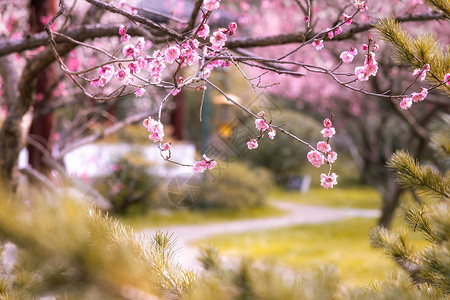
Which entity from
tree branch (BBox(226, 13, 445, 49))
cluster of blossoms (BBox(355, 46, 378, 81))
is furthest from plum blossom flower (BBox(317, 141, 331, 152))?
tree branch (BBox(226, 13, 445, 49))

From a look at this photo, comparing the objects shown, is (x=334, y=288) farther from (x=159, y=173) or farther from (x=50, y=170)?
(x=159, y=173)

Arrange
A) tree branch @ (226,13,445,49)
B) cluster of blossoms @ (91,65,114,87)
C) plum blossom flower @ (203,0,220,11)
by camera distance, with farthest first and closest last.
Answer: tree branch @ (226,13,445,49) → cluster of blossoms @ (91,65,114,87) → plum blossom flower @ (203,0,220,11)

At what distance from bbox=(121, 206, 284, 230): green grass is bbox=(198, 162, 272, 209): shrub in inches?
9.2

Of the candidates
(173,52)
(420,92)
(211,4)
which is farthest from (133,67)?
(420,92)

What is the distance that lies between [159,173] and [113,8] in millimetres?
10261

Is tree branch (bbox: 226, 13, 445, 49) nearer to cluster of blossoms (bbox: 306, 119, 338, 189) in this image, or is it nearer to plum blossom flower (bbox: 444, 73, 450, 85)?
cluster of blossoms (bbox: 306, 119, 338, 189)

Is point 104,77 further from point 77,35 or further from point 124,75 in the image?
point 77,35

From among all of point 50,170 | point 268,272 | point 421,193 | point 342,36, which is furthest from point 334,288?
point 50,170

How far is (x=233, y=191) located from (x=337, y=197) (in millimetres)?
5107

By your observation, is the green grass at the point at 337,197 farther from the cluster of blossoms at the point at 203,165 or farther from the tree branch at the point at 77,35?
the tree branch at the point at 77,35

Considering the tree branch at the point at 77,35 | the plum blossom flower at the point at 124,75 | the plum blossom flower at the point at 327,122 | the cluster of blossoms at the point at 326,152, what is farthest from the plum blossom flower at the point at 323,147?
the tree branch at the point at 77,35

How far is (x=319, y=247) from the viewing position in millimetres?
8461

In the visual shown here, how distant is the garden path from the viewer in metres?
9.38

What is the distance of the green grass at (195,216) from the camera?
10797mm
